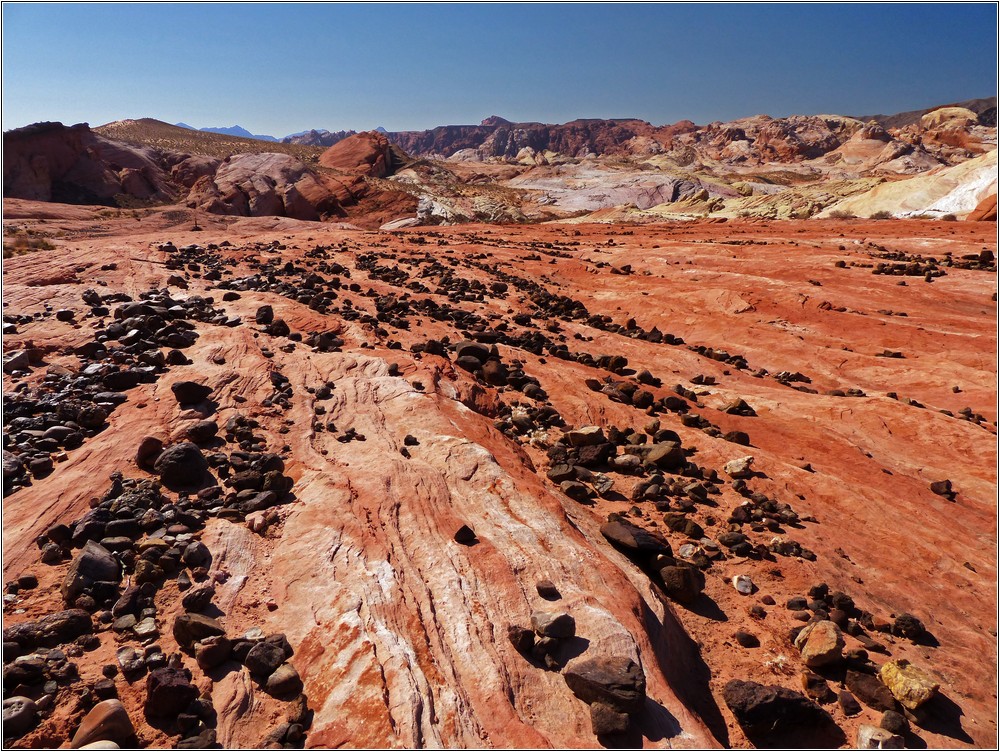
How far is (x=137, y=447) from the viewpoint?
21.7 ft

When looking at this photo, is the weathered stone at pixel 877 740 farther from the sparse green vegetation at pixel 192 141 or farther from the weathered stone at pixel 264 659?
the sparse green vegetation at pixel 192 141

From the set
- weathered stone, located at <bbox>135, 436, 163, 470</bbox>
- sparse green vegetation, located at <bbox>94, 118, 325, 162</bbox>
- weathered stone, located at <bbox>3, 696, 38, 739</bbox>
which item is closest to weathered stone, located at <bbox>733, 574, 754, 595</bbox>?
weathered stone, located at <bbox>3, 696, 38, 739</bbox>

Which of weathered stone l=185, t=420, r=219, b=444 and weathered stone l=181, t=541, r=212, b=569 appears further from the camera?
weathered stone l=185, t=420, r=219, b=444

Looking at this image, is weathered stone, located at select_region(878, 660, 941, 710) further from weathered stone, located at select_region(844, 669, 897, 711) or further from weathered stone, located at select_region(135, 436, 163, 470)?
→ weathered stone, located at select_region(135, 436, 163, 470)

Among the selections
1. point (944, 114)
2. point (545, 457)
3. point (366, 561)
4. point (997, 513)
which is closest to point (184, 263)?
point (545, 457)

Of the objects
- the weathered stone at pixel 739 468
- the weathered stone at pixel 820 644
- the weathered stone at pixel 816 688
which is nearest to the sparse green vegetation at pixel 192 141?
the weathered stone at pixel 739 468

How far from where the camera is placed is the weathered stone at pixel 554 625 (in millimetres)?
4438

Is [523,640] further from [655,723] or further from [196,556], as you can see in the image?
[196,556]

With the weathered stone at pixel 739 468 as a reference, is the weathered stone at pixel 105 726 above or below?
above

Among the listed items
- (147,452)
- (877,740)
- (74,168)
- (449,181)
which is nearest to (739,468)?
(877,740)

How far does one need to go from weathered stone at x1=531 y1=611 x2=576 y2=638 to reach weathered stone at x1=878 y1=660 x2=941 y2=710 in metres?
2.63

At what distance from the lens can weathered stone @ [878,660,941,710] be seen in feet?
15.0

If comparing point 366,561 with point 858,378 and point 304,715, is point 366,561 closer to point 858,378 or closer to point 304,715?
point 304,715

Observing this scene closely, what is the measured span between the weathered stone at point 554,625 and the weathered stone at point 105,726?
2658 millimetres
